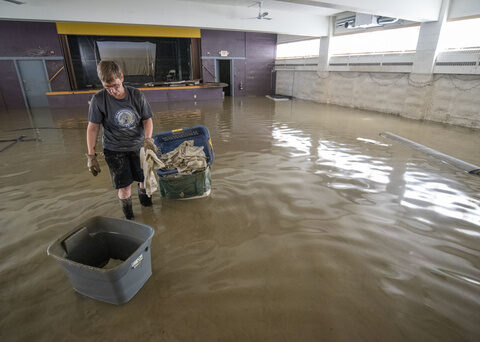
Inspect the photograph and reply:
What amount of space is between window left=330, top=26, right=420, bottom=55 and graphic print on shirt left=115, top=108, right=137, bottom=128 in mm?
8899

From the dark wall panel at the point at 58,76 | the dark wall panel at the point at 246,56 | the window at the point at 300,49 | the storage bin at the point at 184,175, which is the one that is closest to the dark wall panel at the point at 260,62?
the dark wall panel at the point at 246,56

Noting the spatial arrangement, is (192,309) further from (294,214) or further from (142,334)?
(294,214)

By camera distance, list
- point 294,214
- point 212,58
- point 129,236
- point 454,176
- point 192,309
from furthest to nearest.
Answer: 1. point 212,58
2. point 454,176
3. point 294,214
4. point 129,236
5. point 192,309

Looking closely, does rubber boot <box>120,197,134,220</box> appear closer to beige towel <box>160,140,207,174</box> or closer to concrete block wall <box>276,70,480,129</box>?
beige towel <box>160,140,207,174</box>

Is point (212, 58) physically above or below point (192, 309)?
above

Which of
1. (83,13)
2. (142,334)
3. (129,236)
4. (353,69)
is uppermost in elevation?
(83,13)

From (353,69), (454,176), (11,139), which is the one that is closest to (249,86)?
(353,69)

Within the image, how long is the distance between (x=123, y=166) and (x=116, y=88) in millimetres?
651

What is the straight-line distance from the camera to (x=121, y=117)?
2113 millimetres

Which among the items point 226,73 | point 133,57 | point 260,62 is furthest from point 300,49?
point 133,57

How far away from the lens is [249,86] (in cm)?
1492

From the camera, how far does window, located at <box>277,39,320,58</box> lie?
1212cm

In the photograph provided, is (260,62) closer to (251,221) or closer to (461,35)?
(461,35)

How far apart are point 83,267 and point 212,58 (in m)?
13.5
